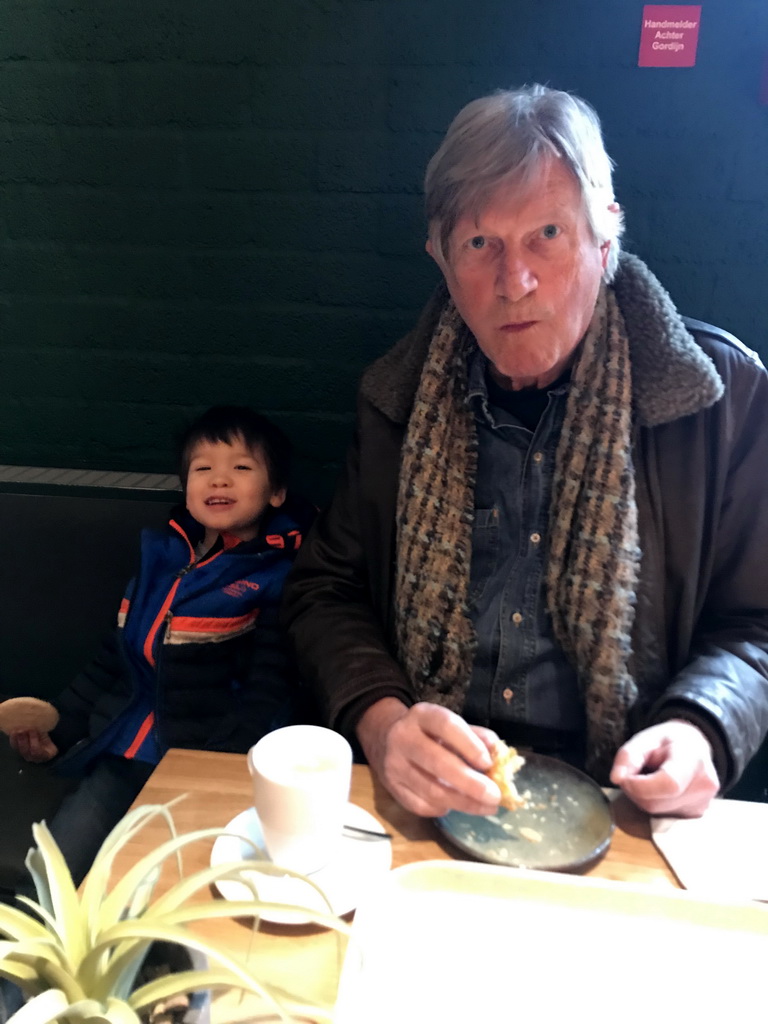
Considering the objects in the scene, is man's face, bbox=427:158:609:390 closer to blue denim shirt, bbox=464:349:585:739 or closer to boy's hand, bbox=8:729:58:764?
blue denim shirt, bbox=464:349:585:739

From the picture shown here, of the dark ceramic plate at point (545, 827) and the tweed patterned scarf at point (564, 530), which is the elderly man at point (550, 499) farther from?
the dark ceramic plate at point (545, 827)

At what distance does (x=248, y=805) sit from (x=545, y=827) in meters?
0.35

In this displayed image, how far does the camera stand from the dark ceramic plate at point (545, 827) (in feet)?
2.72

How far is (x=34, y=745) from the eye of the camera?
156 cm

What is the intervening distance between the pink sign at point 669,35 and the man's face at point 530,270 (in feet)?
1.79

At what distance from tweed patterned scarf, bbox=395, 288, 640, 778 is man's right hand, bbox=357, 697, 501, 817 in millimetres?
319

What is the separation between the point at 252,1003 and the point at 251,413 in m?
1.14

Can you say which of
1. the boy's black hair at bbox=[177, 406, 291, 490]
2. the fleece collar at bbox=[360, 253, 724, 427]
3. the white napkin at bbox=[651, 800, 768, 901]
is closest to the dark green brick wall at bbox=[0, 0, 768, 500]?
the boy's black hair at bbox=[177, 406, 291, 490]

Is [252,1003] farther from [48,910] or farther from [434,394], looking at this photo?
[434,394]

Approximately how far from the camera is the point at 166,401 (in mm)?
1817

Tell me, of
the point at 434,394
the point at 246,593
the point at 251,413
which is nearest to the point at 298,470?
the point at 251,413

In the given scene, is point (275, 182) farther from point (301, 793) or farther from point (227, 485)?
point (301, 793)

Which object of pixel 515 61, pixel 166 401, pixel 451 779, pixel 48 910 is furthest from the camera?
pixel 166 401

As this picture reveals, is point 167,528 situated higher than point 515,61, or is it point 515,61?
point 515,61
